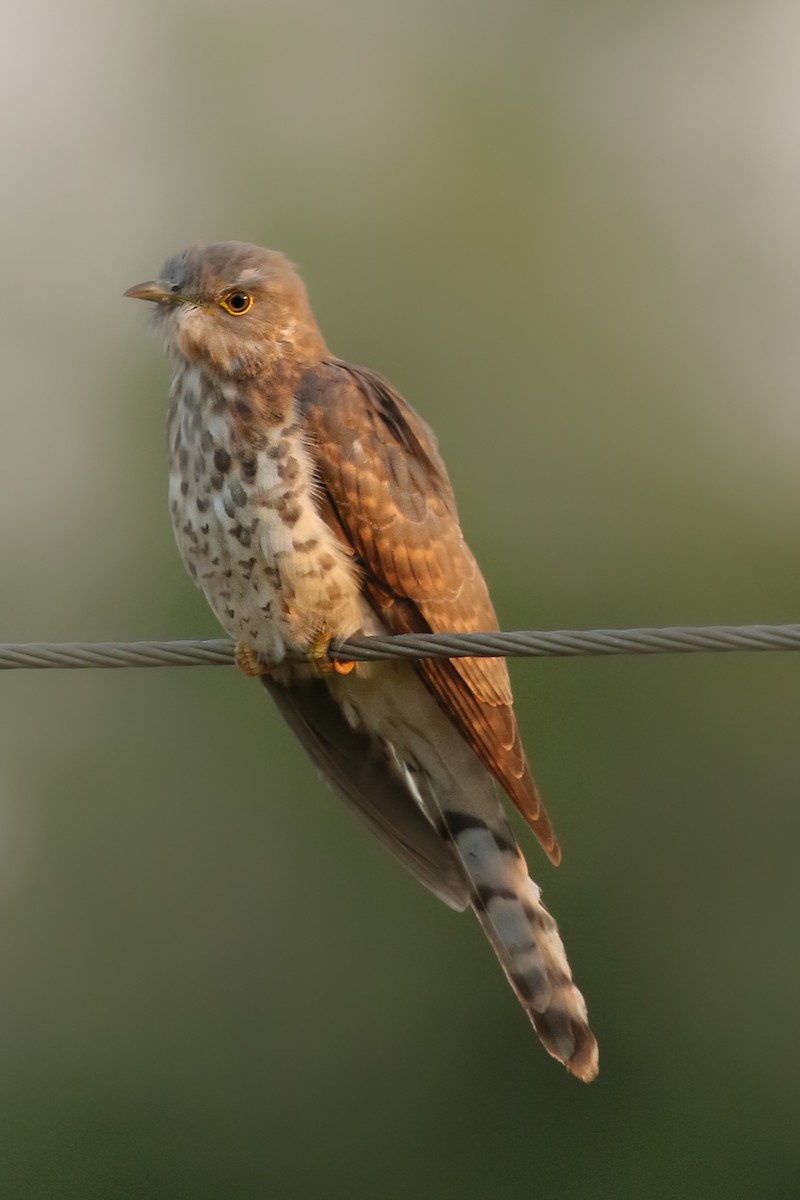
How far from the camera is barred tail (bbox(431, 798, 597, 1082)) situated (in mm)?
5977

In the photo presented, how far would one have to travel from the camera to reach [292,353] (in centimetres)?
587

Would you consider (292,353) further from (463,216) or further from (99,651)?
(463,216)

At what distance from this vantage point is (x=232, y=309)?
5.94 m

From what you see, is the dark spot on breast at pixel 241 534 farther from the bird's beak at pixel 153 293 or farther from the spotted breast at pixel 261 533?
the bird's beak at pixel 153 293

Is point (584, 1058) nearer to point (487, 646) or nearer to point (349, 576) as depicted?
point (349, 576)

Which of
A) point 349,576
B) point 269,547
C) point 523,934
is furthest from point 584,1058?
point 269,547

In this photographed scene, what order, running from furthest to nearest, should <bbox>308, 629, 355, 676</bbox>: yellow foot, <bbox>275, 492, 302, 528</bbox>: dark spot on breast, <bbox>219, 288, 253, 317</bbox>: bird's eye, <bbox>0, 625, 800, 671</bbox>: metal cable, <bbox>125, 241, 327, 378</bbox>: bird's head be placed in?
<bbox>219, 288, 253, 317</bbox>: bird's eye < <bbox>125, 241, 327, 378</bbox>: bird's head < <bbox>308, 629, 355, 676</bbox>: yellow foot < <bbox>275, 492, 302, 528</bbox>: dark spot on breast < <bbox>0, 625, 800, 671</bbox>: metal cable

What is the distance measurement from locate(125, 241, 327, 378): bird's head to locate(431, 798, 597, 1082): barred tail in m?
1.59

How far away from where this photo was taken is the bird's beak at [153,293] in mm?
6016

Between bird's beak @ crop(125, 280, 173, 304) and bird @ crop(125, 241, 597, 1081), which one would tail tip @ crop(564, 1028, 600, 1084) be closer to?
bird @ crop(125, 241, 597, 1081)

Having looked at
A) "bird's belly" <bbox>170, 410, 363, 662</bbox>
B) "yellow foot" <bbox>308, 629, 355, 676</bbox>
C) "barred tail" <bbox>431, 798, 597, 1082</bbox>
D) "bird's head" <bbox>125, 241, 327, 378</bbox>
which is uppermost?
"bird's head" <bbox>125, 241, 327, 378</bbox>

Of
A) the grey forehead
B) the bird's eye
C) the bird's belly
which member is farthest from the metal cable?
the grey forehead

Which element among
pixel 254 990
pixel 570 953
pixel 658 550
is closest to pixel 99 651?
pixel 570 953

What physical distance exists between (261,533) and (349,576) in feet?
1.02
